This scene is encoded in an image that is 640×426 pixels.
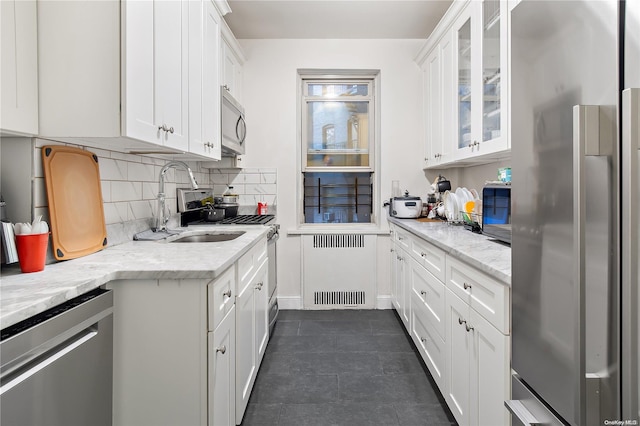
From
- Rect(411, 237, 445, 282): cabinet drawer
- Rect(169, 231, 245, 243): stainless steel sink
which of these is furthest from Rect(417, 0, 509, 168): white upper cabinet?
Rect(169, 231, 245, 243): stainless steel sink

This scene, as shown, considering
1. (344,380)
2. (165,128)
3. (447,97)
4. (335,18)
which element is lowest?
(344,380)

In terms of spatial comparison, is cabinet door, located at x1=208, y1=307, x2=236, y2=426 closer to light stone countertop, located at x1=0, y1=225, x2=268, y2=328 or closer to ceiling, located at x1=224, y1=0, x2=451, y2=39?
light stone countertop, located at x1=0, y1=225, x2=268, y2=328

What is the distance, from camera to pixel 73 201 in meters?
1.48

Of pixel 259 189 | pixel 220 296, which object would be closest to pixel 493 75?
pixel 220 296

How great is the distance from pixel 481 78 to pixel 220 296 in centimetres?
199

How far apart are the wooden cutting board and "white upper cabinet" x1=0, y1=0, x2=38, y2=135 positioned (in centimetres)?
16

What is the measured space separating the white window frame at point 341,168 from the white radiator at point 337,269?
103 millimetres

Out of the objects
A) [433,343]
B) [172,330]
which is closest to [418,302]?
[433,343]

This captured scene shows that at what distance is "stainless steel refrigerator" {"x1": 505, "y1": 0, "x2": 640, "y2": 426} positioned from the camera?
626 millimetres

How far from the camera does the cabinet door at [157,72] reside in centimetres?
136

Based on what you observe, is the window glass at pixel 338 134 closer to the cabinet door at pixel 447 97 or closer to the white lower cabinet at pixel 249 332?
the cabinet door at pixel 447 97

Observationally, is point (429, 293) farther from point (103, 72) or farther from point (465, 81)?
point (103, 72)

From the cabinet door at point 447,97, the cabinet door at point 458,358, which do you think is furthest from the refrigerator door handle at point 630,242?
→ the cabinet door at point 447,97

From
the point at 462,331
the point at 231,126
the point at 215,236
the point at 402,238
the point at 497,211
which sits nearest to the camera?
the point at 462,331
